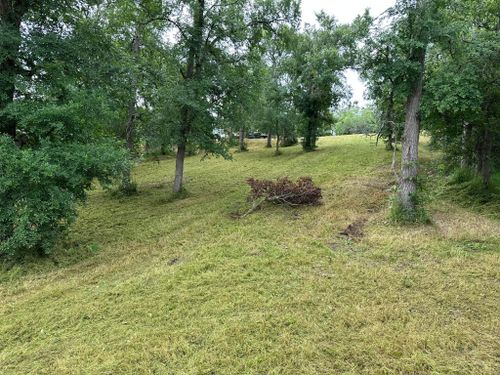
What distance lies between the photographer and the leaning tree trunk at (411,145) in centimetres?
758

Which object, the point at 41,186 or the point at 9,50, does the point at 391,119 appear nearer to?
the point at 41,186

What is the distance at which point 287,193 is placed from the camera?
9.70 meters

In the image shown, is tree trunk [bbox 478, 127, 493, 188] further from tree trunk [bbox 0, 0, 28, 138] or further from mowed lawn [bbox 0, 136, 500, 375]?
tree trunk [bbox 0, 0, 28, 138]

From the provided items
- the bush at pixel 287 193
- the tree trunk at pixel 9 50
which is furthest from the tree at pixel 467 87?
the tree trunk at pixel 9 50

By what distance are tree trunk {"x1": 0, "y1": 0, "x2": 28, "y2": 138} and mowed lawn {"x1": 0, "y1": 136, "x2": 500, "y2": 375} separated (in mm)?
2946

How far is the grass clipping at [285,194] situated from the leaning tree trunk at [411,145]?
2557 millimetres

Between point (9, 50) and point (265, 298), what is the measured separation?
6.79 metres

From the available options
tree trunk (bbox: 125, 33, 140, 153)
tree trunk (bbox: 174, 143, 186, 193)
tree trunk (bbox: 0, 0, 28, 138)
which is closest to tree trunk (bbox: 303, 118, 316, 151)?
tree trunk (bbox: 174, 143, 186, 193)

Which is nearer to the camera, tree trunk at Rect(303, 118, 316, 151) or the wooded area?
the wooded area

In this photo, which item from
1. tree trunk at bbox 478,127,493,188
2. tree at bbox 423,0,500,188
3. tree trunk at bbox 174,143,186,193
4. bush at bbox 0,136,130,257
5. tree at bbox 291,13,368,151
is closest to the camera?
bush at bbox 0,136,130,257

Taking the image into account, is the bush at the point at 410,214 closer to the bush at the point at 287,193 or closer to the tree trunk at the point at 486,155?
the bush at the point at 287,193

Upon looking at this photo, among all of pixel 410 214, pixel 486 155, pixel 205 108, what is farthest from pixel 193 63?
pixel 486 155

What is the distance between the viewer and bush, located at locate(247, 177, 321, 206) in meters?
9.59

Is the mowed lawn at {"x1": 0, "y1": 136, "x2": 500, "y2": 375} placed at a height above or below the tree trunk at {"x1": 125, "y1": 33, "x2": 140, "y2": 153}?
below
